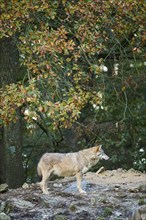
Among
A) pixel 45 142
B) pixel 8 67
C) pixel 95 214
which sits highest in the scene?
pixel 8 67

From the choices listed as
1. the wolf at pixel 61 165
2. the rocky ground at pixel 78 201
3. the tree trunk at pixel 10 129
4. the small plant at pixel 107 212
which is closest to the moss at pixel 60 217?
the rocky ground at pixel 78 201

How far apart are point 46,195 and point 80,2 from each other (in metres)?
4.28

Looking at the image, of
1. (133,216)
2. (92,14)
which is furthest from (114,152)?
(133,216)

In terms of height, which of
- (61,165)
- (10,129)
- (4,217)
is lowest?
(4,217)

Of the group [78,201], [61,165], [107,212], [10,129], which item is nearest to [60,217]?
[107,212]

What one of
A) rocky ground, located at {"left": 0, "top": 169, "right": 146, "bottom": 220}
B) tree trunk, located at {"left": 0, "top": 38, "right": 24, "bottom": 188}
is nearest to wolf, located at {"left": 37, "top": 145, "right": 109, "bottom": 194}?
rocky ground, located at {"left": 0, "top": 169, "right": 146, "bottom": 220}

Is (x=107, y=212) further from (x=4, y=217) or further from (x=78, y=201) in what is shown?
(x=4, y=217)

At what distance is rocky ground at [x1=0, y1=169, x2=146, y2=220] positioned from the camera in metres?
11.5

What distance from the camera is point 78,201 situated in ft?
41.7

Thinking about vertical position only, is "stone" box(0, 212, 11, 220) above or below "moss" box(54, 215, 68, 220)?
above

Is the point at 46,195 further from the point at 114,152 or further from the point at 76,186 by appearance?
the point at 114,152

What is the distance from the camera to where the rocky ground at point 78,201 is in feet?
37.8

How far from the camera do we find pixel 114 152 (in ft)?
76.6

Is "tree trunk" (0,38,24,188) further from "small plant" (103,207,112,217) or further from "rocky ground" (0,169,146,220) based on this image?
"small plant" (103,207,112,217)
